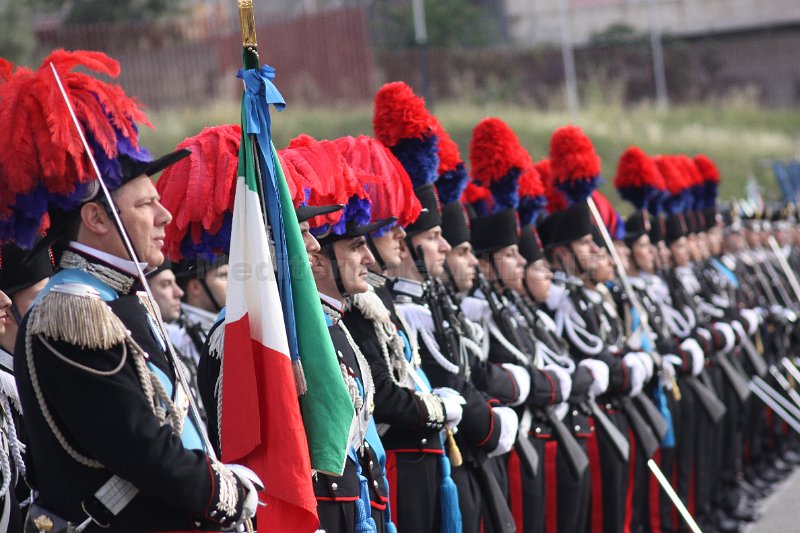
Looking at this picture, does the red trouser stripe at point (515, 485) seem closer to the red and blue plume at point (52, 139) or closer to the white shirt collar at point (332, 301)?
the white shirt collar at point (332, 301)

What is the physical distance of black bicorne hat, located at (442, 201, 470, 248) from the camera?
5.95m

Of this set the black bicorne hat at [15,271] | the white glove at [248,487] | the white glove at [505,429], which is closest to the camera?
the white glove at [248,487]

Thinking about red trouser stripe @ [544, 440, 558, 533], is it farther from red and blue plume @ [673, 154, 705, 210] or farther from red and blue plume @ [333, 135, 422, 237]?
red and blue plume @ [673, 154, 705, 210]

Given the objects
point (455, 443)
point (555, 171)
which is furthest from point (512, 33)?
point (455, 443)

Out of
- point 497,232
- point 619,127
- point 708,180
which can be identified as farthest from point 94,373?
point 619,127

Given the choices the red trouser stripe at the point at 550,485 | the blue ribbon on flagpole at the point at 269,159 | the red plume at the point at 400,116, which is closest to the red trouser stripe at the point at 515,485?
the red trouser stripe at the point at 550,485

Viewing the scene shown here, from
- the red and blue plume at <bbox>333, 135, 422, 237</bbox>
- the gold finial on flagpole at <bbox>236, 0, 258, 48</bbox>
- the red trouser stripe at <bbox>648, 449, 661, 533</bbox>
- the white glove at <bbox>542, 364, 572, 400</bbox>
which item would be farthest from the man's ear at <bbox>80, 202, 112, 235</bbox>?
the red trouser stripe at <bbox>648, 449, 661, 533</bbox>

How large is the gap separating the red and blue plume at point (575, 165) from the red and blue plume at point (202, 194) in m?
3.67

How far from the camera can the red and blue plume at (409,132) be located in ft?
18.2

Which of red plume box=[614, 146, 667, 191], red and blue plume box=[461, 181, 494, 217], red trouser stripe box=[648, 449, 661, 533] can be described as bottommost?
red trouser stripe box=[648, 449, 661, 533]

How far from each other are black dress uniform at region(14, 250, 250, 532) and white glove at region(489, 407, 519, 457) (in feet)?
7.37

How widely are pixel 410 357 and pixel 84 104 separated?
2.07m

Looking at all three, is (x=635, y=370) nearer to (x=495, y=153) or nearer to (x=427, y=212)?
(x=495, y=153)

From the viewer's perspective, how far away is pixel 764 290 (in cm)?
1207
